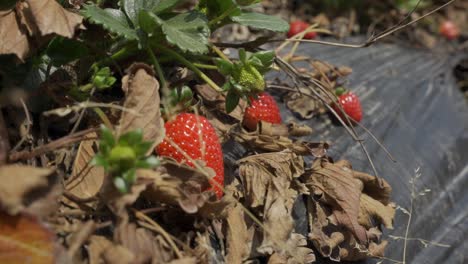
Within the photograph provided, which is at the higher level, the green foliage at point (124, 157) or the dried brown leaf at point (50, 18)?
the dried brown leaf at point (50, 18)

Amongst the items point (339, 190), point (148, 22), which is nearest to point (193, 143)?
point (148, 22)

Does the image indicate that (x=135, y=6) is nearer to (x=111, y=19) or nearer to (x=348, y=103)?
(x=111, y=19)

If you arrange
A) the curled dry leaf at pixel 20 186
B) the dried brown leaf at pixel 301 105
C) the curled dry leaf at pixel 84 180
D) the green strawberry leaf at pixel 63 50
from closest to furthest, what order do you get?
the curled dry leaf at pixel 20 186 → the curled dry leaf at pixel 84 180 → the green strawberry leaf at pixel 63 50 → the dried brown leaf at pixel 301 105

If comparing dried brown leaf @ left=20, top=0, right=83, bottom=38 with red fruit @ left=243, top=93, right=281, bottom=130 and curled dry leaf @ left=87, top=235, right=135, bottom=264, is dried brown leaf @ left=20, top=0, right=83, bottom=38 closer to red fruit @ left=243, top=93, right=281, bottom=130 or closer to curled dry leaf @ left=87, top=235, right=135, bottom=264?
curled dry leaf @ left=87, top=235, right=135, bottom=264

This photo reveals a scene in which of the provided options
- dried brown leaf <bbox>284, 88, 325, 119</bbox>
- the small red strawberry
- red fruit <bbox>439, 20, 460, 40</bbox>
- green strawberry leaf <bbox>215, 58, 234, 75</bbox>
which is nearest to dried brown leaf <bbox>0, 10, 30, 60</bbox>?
green strawberry leaf <bbox>215, 58, 234, 75</bbox>

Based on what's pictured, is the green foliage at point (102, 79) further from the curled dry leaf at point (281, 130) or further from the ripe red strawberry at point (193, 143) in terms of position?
the curled dry leaf at point (281, 130)

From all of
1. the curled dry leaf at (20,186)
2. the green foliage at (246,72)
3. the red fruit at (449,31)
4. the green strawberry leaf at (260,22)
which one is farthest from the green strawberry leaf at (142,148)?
the red fruit at (449,31)

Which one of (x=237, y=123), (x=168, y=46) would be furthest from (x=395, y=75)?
(x=168, y=46)
